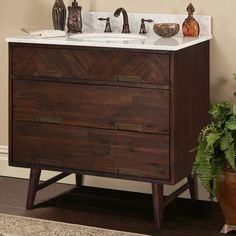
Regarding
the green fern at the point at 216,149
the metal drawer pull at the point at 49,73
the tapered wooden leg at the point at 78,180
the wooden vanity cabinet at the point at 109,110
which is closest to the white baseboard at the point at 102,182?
the tapered wooden leg at the point at 78,180

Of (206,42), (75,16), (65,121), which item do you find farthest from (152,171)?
(75,16)

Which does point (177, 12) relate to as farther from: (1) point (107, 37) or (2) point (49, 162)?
(2) point (49, 162)

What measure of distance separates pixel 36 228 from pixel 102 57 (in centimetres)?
83

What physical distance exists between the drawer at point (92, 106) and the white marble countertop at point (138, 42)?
0.19m

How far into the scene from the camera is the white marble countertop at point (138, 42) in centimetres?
322

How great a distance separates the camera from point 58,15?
3770 millimetres

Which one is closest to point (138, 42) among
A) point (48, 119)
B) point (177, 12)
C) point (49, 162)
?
point (177, 12)

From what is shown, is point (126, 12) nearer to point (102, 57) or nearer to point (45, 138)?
point (102, 57)

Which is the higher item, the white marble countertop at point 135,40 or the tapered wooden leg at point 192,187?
the white marble countertop at point 135,40

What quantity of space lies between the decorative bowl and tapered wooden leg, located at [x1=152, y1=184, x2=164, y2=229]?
0.72 metres

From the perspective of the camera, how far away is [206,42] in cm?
359

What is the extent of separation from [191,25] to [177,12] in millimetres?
161

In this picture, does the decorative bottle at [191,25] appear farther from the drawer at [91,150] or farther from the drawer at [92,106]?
the drawer at [91,150]

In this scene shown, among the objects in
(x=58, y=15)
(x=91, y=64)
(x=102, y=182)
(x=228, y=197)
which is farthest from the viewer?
(x=102, y=182)
